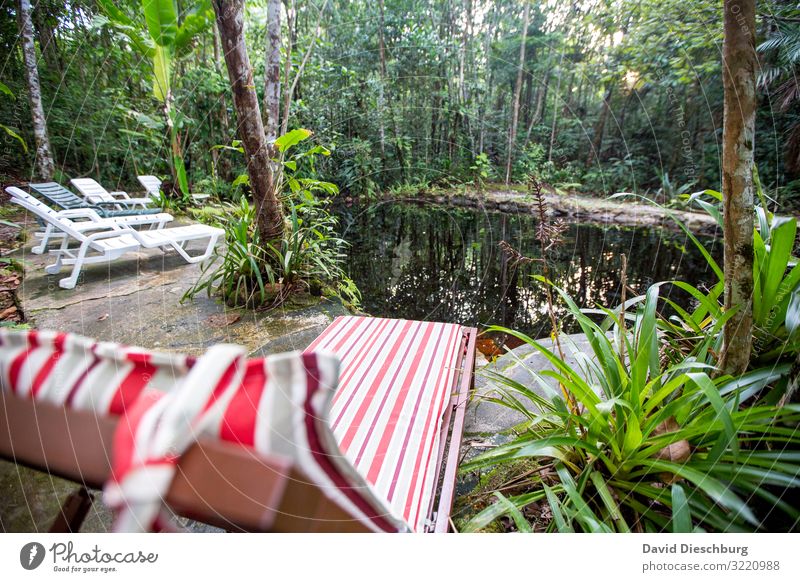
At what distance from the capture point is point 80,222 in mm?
778

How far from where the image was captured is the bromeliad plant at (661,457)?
Result: 52 centimetres

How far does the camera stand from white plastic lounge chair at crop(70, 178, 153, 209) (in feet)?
1.84

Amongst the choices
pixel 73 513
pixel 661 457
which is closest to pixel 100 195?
pixel 73 513

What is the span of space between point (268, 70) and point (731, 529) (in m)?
1.41

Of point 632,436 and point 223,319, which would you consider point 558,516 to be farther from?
point 223,319

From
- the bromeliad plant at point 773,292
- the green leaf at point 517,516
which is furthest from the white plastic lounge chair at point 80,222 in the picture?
the bromeliad plant at point 773,292

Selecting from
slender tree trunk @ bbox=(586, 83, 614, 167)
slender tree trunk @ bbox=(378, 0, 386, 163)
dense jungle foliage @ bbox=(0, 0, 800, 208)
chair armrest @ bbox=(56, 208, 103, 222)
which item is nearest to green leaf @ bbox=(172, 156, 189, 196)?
dense jungle foliage @ bbox=(0, 0, 800, 208)

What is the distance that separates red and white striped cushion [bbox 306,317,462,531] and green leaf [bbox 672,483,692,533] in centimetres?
39

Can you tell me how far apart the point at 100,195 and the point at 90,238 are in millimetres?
86

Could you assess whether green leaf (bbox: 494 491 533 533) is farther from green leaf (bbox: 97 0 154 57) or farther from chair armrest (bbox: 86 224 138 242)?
green leaf (bbox: 97 0 154 57)

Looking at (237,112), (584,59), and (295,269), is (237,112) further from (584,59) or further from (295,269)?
(295,269)

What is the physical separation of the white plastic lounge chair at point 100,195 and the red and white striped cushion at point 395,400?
1.45ft

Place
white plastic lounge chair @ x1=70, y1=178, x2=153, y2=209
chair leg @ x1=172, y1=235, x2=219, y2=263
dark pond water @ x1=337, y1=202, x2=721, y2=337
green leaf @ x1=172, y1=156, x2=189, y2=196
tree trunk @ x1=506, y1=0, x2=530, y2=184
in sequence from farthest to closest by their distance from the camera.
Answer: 1. dark pond water @ x1=337, y1=202, x2=721, y2=337
2. chair leg @ x1=172, y1=235, x2=219, y2=263
3. tree trunk @ x1=506, y1=0, x2=530, y2=184
4. green leaf @ x1=172, y1=156, x2=189, y2=196
5. white plastic lounge chair @ x1=70, y1=178, x2=153, y2=209

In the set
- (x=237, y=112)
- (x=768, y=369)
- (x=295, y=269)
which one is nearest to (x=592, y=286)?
(x=768, y=369)
